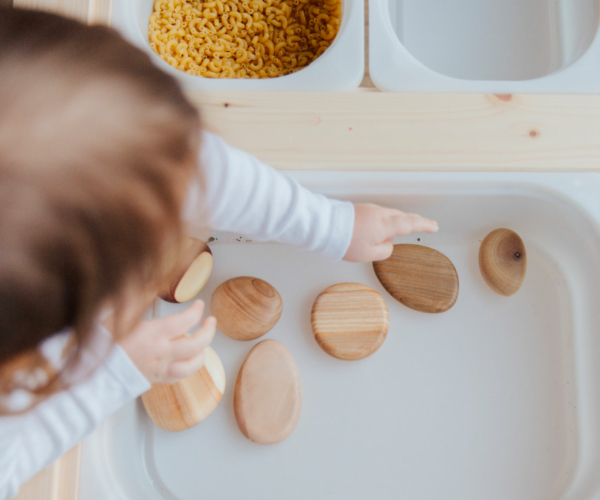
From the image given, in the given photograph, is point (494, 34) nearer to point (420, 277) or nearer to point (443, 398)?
point (420, 277)

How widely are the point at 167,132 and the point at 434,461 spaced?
48cm

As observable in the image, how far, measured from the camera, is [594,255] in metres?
0.58

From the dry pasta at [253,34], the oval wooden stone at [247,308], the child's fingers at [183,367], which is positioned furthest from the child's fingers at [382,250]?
the dry pasta at [253,34]

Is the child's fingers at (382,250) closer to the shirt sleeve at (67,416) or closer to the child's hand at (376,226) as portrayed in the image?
the child's hand at (376,226)

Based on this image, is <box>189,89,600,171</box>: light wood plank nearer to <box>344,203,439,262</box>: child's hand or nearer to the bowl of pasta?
<box>344,203,439,262</box>: child's hand

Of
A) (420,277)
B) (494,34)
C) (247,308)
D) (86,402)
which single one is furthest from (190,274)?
(494,34)

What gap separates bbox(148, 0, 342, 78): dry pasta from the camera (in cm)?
79

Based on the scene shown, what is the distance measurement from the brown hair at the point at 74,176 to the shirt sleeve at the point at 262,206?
0.44ft

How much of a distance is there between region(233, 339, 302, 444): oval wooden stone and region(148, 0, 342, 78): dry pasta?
0.47m

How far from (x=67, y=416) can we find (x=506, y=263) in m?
0.54

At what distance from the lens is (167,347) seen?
50cm

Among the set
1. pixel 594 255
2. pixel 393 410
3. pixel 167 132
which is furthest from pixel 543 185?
pixel 167 132

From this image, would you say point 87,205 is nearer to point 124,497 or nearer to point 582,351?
point 124,497

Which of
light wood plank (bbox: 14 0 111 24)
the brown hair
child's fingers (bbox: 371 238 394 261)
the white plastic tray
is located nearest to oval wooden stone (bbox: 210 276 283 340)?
the white plastic tray
